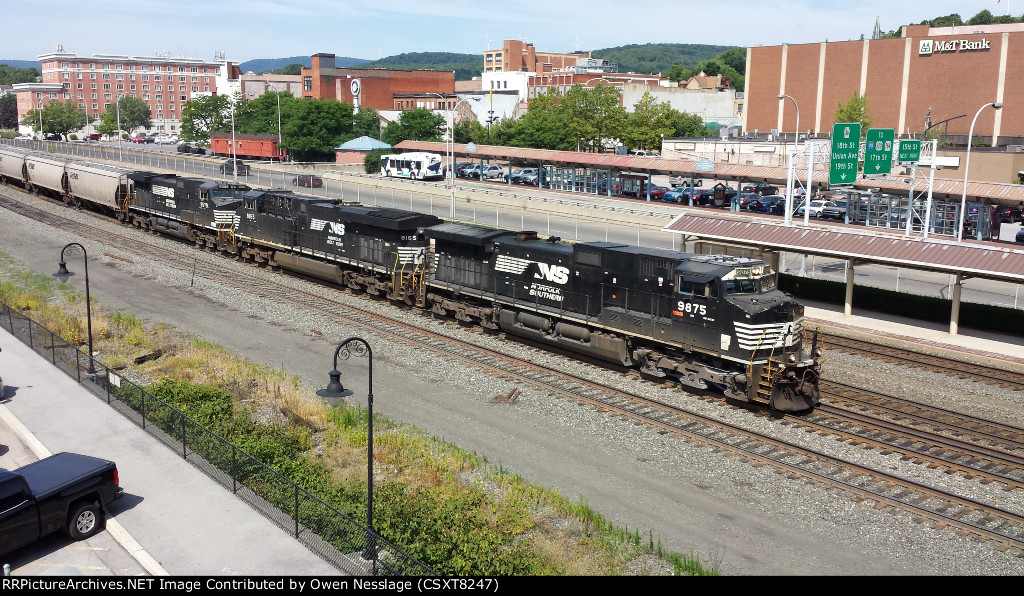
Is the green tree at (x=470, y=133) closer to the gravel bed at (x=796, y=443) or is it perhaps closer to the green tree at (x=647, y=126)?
the green tree at (x=647, y=126)

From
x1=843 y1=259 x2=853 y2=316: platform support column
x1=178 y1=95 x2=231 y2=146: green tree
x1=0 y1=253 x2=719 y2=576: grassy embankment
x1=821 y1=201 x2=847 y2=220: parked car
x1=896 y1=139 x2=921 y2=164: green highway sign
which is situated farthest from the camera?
x1=178 y1=95 x2=231 y2=146: green tree

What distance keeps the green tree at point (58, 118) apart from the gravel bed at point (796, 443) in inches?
5785

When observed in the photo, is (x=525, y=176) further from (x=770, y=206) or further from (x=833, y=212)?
(x=833, y=212)

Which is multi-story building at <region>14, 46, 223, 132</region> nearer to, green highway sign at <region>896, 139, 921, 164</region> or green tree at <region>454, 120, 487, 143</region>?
green tree at <region>454, 120, 487, 143</region>

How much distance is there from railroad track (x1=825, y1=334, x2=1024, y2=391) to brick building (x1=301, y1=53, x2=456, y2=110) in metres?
109

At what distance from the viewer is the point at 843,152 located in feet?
132

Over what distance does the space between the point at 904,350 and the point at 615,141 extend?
235 ft

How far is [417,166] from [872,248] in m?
55.7

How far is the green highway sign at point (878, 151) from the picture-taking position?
136 feet

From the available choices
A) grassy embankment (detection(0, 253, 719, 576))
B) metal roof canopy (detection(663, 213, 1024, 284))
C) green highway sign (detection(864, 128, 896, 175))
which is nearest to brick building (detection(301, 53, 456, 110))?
green highway sign (detection(864, 128, 896, 175))

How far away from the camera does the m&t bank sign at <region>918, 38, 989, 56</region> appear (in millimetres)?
89681

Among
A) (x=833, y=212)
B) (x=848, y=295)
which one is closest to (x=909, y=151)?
(x=848, y=295)
